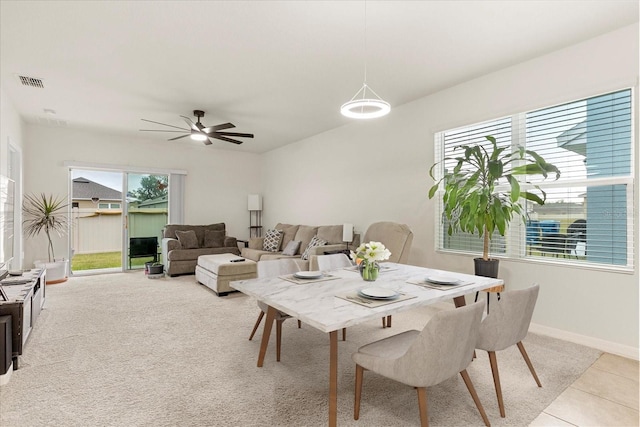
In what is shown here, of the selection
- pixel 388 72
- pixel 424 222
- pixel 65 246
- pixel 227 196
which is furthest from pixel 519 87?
pixel 65 246

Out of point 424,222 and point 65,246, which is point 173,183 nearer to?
point 65,246

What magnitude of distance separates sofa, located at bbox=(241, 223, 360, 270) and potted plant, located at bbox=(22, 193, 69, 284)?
302cm

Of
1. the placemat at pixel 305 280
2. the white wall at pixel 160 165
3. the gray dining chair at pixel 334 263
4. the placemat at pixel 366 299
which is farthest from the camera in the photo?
the white wall at pixel 160 165

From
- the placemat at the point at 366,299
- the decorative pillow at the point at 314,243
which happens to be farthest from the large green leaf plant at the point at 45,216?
the placemat at the point at 366,299

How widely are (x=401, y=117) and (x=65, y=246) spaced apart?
20.9 feet

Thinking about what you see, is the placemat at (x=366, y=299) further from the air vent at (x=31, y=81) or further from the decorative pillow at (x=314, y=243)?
the air vent at (x=31, y=81)

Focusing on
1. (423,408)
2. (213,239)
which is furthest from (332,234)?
(423,408)

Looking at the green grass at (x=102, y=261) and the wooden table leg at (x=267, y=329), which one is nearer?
the wooden table leg at (x=267, y=329)

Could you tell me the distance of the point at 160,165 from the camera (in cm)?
705

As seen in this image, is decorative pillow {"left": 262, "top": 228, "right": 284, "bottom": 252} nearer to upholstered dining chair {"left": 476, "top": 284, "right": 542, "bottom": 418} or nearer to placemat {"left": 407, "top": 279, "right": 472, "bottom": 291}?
placemat {"left": 407, "top": 279, "right": 472, "bottom": 291}

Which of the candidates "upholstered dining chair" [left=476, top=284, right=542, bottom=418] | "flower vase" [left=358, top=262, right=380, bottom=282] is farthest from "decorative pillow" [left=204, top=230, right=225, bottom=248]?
"upholstered dining chair" [left=476, top=284, right=542, bottom=418]

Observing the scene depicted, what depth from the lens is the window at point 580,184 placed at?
2854 millimetres

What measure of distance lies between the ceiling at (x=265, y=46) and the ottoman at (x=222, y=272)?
233 cm

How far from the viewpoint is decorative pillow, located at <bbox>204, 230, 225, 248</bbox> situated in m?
6.82
